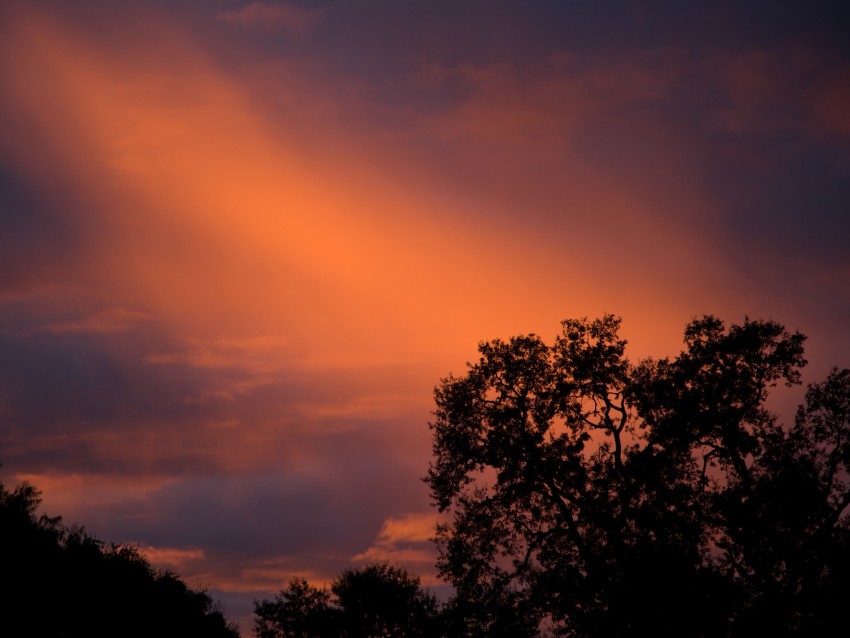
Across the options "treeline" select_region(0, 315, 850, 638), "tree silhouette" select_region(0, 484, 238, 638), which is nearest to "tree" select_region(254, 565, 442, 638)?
"tree silhouette" select_region(0, 484, 238, 638)

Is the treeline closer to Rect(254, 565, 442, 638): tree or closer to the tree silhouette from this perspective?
the tree silhouette

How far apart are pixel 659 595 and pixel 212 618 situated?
221 feet

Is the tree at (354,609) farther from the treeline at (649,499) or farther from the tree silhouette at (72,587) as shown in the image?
the treeline at (649,499)

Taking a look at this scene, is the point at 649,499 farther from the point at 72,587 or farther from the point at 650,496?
the point at 72,587

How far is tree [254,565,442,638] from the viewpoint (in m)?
101

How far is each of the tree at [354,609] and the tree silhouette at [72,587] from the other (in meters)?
29.6

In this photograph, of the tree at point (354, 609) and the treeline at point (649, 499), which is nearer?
the treeline at point (649, 499)

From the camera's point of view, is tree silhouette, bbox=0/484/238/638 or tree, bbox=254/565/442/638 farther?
tree, bbox=254/565/442/638

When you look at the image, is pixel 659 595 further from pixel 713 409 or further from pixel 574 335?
pixel 574 335

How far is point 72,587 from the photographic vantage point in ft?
181

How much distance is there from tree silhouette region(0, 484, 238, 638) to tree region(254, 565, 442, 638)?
97.0 ft

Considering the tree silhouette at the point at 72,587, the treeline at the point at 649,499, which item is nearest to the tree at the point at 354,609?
the tree silhouette at the point at 72,587

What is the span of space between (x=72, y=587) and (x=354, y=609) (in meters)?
54.8

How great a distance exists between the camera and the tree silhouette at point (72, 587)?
48.9m
